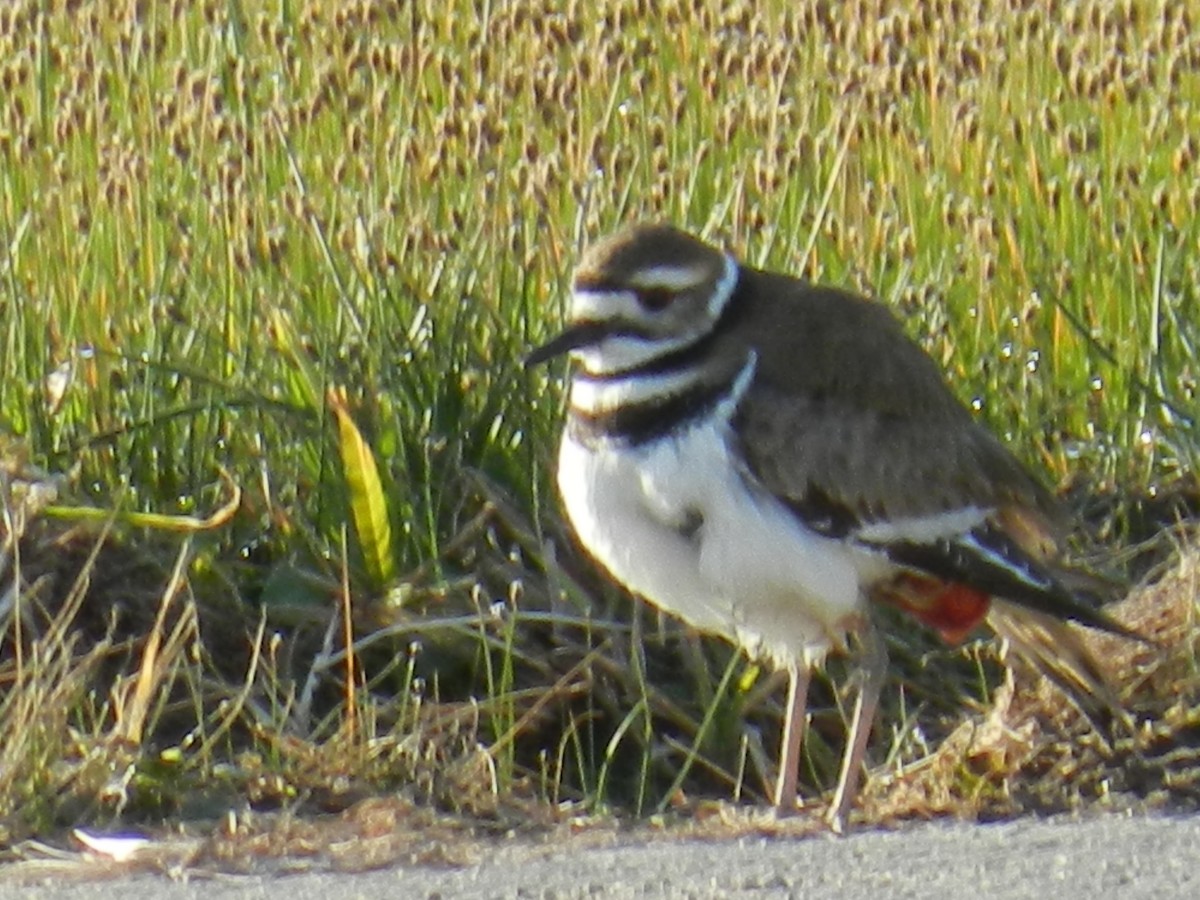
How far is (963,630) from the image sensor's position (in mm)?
6129

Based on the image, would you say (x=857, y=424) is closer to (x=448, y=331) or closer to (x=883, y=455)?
(x=883, y=455)

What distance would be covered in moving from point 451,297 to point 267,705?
4.63 feet

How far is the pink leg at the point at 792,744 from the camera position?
19.5 feet

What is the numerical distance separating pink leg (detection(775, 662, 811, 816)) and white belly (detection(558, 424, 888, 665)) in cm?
36

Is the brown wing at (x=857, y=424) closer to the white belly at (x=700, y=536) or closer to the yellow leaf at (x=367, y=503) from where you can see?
the white belly at (x=700, y=536)

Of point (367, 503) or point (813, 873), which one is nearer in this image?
point (813, 873)

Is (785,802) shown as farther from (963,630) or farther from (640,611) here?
(640,611)

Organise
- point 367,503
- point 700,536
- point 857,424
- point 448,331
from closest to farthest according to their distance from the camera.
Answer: point 700,536 → point 857,424 → point 367,503 → point 448,331

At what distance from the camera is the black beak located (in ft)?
18.5

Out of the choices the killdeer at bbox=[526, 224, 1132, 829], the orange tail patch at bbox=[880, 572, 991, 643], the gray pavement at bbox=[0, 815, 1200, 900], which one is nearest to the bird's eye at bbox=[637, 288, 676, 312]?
the killdeer at bbox=[526, 224, 1132, 829]

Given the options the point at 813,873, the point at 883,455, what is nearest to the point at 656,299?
the point at 883,455

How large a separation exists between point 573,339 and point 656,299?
0.71 ft

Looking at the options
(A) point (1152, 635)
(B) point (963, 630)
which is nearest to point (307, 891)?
(B) point (963, 630)

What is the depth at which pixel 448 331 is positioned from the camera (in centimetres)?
723
